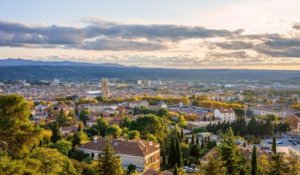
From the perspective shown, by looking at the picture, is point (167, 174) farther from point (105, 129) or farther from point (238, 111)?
point (238, 111)

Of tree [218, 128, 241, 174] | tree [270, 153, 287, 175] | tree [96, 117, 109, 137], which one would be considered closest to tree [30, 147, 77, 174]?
tree [218, 128, 241, 174]

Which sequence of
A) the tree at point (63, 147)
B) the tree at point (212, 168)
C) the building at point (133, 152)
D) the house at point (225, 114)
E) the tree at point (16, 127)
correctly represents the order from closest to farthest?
1. the tree at point (16, 127)
2. the tree at point (212, 168)
3. the building at point (133, 152)
4. the tree at point (63, 147)
5. the house at point (225, 114)

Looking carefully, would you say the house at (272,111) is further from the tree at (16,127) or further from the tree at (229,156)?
the tree at (16,127)

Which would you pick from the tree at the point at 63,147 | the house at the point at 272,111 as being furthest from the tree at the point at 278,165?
the house at the point at 272,111

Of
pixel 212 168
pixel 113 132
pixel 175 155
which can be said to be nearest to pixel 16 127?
pixel 212 168

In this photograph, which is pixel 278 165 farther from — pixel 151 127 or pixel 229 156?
pixel 151 127

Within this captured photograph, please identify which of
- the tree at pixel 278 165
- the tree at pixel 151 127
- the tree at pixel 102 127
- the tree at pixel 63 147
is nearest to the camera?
the tree at pixel 278 165

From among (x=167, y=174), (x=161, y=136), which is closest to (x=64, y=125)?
(x=161, y=136)

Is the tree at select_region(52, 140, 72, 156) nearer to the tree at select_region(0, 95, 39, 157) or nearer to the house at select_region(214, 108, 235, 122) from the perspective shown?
the tree at select_region(0, 95, 39, 157)
